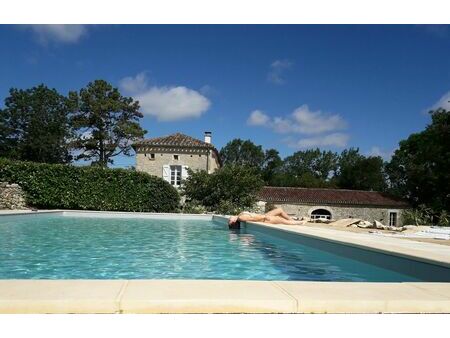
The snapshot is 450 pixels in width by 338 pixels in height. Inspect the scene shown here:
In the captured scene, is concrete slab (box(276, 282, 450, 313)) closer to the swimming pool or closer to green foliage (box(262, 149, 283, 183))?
the swimming pool

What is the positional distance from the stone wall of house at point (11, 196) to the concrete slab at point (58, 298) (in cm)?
1886

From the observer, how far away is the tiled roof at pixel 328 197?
31109 millimetres

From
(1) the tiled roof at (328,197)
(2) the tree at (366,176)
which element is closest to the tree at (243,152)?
(2) the tree at (366,176)

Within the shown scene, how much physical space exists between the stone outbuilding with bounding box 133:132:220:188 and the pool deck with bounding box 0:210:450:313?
2602 centimetres

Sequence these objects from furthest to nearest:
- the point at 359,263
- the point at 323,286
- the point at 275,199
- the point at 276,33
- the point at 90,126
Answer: the point at 90,126 < the point at 275,199 < the point at 276,33 < the point at 359,263 < the point at 323,286

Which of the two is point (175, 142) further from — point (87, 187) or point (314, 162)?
point (314, 162)

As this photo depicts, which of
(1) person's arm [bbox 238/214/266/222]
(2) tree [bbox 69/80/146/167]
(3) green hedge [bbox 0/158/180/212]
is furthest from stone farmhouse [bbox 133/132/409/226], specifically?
(1) person's arm [bbox 238/214/266/222]

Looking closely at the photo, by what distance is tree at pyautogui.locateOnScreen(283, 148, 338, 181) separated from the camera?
70688mm

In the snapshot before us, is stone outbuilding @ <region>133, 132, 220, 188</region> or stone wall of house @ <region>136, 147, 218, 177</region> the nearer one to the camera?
stone outbuilding @ <region>133, 132, 220, 188</region>

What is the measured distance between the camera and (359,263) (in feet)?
18.5

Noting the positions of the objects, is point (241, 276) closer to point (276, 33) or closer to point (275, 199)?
point (276, 33)

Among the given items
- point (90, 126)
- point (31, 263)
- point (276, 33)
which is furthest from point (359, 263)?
point (90, 126)

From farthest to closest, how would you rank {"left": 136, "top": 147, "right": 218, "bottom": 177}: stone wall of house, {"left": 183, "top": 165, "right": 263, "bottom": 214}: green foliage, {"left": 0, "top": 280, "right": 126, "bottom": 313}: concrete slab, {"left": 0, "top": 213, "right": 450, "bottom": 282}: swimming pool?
1. {"left": 136, "top": 147, "right": 218, "bottom": 177}: stone wall of house
2. {"left": 183, "top": 165, "right": 263, "bottom": 214}: green foliage
3. {"left": 0, "top": 213, "right": 450, "bottom": 282}: swimming pool
4. {"left": 0, "top": 280, "right": 126, "bottom": 313}: concrete slab
